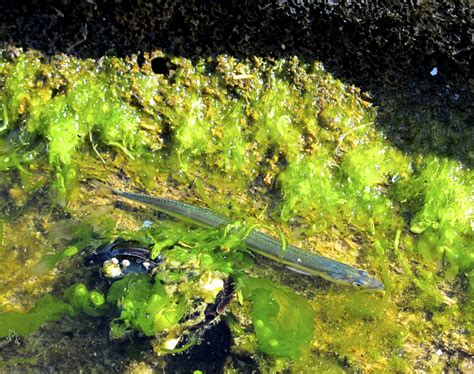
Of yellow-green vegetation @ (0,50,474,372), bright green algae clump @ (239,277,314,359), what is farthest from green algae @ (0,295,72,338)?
bright green algae clump @ (239,277,314,359)

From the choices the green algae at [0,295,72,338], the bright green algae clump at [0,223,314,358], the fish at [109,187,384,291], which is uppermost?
the fish at [109,187,384,291]

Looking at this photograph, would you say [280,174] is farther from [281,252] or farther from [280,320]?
[280,320]

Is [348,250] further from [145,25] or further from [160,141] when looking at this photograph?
[145,25]

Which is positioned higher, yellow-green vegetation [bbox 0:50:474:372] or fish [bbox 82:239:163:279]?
yellow-green vegetation [bbox 0:50:474:372]

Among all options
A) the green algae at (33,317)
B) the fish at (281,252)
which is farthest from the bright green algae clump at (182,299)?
the fish at (281,252)

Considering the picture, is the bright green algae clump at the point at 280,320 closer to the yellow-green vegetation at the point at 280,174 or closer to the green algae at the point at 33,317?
the yellow-green vegetation at the point at 280,174

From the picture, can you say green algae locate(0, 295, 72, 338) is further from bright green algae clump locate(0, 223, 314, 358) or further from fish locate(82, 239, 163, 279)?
fish locate(82, 239, 163, 279)

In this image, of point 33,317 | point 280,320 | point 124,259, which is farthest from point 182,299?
point 33,317
